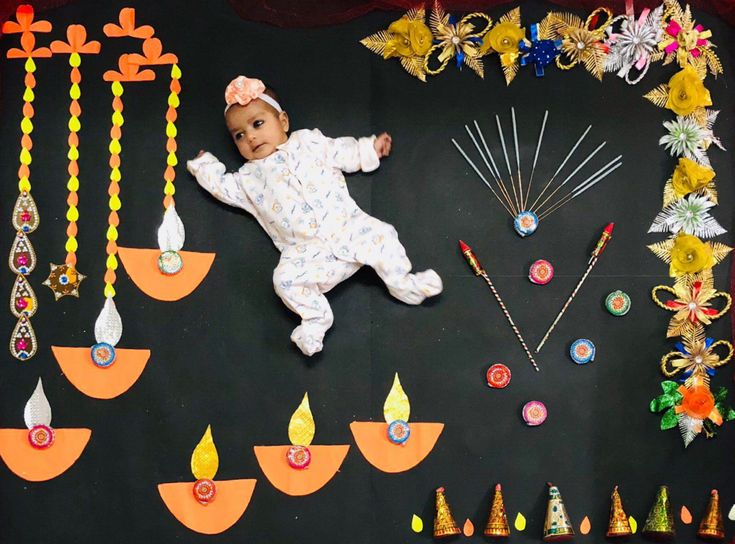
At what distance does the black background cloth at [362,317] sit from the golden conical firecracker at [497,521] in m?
0.06

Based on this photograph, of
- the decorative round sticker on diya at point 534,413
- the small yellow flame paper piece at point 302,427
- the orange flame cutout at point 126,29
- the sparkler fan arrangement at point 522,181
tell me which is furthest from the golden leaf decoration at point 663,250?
the orange flame cutout at point 126,29

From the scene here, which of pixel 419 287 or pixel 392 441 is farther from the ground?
→ pixel 419 287

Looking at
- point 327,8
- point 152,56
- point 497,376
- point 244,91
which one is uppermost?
point 327,8

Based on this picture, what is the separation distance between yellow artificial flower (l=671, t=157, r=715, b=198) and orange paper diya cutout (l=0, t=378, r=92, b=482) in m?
1.70

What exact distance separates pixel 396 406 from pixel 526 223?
1.97ft

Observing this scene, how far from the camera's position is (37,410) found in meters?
2.66

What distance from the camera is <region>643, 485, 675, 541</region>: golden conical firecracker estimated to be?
267cm

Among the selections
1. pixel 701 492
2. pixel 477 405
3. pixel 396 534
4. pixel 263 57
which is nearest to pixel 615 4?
pixel 263 57

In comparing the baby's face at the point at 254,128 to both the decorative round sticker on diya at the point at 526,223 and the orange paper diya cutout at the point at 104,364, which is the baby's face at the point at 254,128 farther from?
the decorative round sticker on diya at the point at 526,223

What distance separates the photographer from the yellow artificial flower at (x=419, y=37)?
2.76 m

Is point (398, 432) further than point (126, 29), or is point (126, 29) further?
point (126, 29)

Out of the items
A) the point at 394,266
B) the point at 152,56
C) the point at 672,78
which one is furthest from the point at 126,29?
the point at 672,78

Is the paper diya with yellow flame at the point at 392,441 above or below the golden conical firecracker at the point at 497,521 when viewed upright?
above

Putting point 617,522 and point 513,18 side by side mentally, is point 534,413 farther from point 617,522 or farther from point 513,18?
point 513,18
